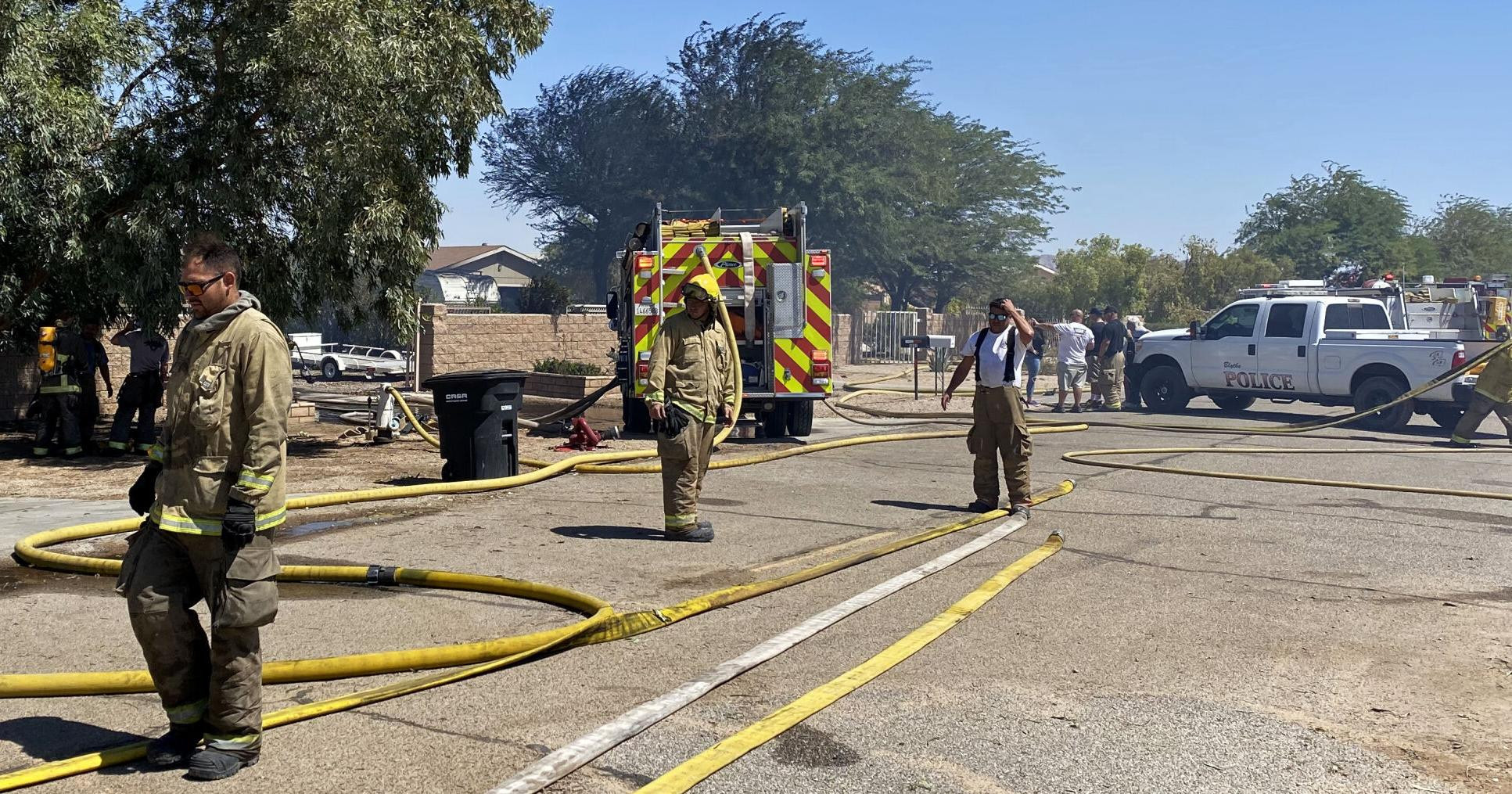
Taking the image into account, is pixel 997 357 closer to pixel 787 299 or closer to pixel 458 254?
pixel 787 299

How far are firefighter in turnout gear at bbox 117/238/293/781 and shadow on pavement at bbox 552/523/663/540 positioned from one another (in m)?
4.56

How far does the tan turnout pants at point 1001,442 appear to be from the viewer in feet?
33.3

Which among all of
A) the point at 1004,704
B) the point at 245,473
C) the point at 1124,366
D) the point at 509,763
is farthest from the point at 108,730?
the point at 1124,366

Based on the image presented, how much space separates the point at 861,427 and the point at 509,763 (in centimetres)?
1495

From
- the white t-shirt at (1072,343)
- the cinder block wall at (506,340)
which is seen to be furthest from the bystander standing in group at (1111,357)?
the cinder block wall at (506,340)

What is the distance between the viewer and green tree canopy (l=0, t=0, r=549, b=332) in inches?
495

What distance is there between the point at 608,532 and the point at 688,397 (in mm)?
1120

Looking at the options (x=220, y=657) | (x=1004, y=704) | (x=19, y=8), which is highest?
(x=19, y=8)

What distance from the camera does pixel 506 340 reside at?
27.5 metres

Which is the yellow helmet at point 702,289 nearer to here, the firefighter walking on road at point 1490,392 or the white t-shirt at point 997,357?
the white t-shirt at point 997,357

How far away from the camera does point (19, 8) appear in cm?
1227

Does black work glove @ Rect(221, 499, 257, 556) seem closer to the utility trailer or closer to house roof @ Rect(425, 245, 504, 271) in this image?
the utility trailer

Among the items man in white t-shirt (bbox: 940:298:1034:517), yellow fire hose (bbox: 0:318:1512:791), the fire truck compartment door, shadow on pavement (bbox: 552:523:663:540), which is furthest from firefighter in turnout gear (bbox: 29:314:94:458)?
man in white t-shirt (bbox: 940:298:1034:517)

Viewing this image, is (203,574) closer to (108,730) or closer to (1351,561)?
(108,730)
